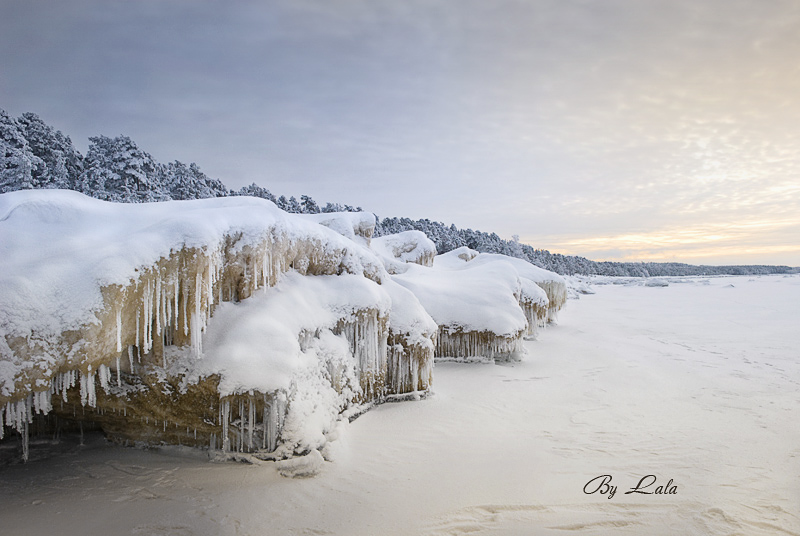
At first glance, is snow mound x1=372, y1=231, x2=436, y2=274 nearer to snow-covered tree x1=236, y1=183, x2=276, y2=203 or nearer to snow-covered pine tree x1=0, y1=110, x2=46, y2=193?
snow-covered pine tree x1=0, y1=110, x2=46, y2=193

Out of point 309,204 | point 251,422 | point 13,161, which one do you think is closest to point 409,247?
point 251,422

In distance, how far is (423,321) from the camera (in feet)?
23.0

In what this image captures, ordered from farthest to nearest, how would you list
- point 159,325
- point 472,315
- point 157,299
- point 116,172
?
1. point 116,172
2. point 472,315
3. point 159,325
4. point 157,299

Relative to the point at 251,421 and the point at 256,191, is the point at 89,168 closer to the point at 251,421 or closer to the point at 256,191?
the point at 256,191

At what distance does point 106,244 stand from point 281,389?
2.13 m

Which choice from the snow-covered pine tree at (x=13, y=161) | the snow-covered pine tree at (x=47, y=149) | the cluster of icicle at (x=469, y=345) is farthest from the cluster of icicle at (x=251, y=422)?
the snow-covered pine tree at (x=47, y=149)

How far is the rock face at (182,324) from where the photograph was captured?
3.13 meters

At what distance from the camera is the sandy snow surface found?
3387 mm

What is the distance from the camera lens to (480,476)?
14.1ft

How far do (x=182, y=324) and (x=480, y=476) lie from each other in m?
3.51

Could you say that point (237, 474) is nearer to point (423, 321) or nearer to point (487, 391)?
point (423, 321)

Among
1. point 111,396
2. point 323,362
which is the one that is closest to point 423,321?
point 323,362

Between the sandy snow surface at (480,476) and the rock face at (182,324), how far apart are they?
0.45 metres

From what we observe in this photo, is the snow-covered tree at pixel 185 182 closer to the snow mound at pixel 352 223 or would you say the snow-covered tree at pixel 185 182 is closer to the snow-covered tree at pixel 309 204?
the snow-covered tree at pixel 309 204
